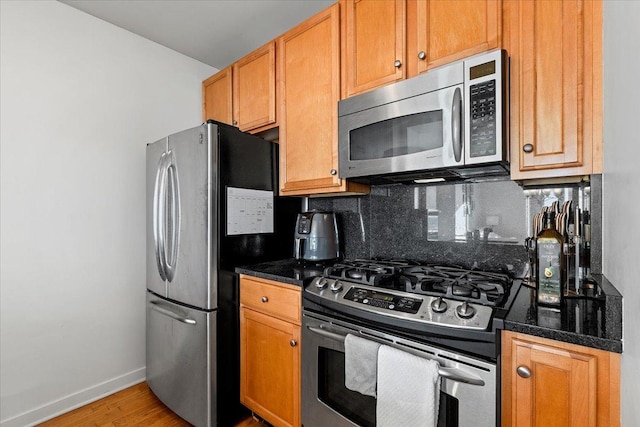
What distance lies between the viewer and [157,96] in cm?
244

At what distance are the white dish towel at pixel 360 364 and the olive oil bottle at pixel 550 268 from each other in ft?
2.02

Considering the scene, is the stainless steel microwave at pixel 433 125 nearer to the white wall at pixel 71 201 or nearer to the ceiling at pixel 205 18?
the ceiling at pixel 205 18

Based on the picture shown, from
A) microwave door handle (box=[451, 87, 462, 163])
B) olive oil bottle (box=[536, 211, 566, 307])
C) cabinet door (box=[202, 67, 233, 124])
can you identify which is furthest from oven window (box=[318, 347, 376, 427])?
cabinet door (box=[202, 67, 233, 124])

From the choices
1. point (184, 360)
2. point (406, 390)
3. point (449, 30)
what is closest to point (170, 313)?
point (184, 360)

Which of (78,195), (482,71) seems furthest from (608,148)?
(78,195)

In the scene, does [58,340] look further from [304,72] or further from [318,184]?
[304,72]

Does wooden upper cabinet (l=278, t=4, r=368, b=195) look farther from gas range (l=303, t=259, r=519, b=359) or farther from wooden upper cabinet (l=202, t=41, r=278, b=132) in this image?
gas range (l=303, t=259, r=519, b=359)

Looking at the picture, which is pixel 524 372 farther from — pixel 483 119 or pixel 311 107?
pixel 311 107

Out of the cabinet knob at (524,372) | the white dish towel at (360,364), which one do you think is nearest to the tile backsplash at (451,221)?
the cabinet knob at (524,372)

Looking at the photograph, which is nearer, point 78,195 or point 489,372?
point 489,372

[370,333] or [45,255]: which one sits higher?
[45,255]

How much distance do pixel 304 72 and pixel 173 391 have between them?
208cm

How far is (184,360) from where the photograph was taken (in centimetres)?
181

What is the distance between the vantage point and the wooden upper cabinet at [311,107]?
5.68ft
